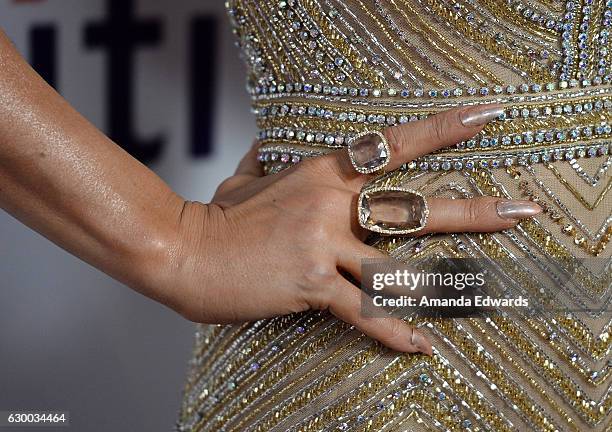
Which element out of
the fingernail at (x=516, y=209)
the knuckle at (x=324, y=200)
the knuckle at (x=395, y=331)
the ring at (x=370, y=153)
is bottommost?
the knuckle at (x=395, y=331)

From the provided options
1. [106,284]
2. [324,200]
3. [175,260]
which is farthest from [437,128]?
[106,284]

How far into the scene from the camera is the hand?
64 cm

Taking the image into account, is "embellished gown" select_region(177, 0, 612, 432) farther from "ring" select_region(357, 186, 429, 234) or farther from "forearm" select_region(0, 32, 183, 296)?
"forearm" select_region(0, 32, 183, 296)

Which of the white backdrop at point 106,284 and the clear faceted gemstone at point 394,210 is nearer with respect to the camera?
the clear faceted gemstone at point 394,210

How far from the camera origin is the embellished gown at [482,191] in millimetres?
667

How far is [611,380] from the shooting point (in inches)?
27.8

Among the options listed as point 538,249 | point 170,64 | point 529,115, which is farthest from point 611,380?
point 170,64

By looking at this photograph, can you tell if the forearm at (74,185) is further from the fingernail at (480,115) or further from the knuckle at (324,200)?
the fingernail at (480,115)

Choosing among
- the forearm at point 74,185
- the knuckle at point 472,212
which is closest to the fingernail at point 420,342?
the knuckle at point 472,212

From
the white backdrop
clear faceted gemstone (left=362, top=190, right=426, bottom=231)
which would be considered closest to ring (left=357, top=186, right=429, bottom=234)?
clear faceted gemstone (left=362, top=190, right=426, bottom=231)

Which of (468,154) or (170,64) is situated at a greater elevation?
(170,64)

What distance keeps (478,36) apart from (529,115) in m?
0.08

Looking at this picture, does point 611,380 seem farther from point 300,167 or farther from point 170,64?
point 170,64

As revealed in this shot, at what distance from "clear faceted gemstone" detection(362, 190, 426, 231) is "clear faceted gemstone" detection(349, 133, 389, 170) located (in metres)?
0.03
